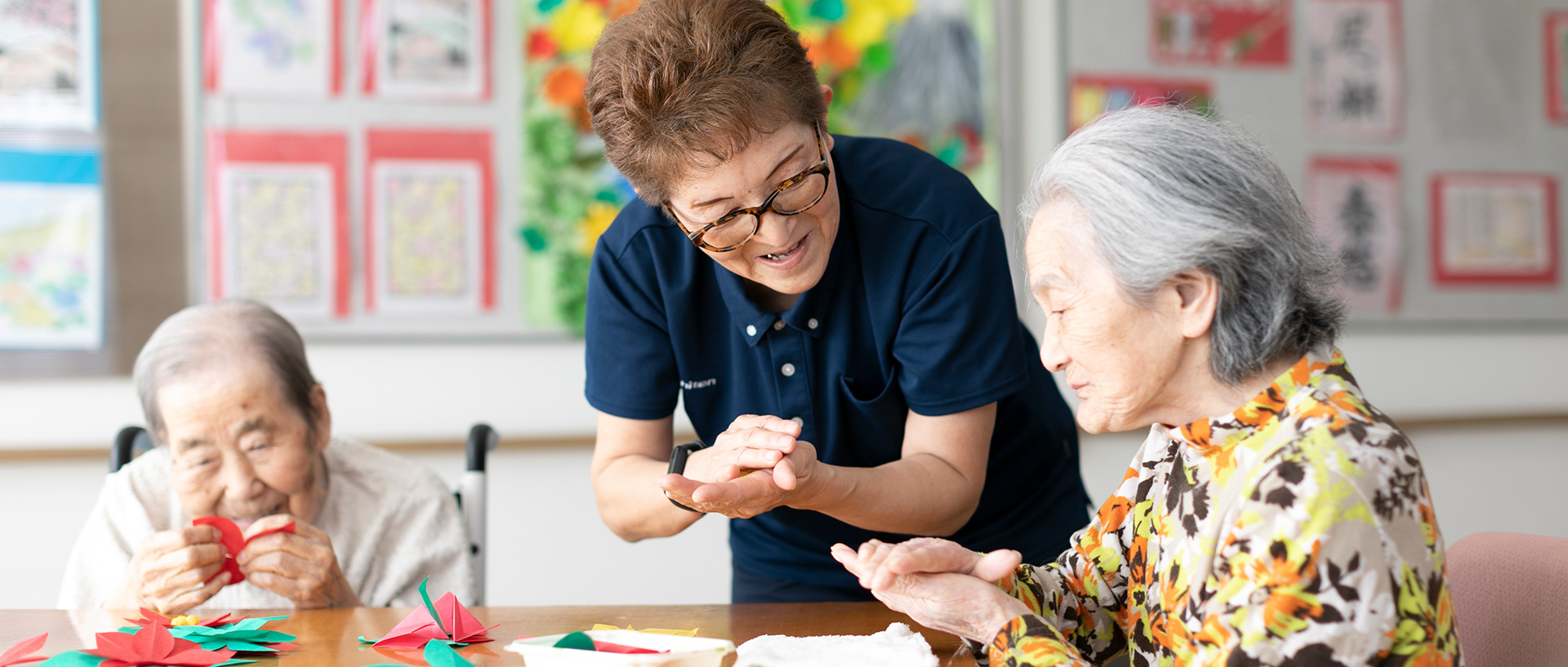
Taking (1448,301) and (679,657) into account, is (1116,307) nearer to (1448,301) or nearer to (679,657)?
(679,657)

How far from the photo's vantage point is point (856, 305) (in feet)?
5.53

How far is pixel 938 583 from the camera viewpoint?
4.02 ft

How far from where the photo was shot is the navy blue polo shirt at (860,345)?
162 centimetres

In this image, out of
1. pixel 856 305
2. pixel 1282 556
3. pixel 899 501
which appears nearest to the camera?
pixel 1282 556

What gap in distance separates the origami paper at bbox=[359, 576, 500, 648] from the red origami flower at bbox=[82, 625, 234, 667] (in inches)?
7.6

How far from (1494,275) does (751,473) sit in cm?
304

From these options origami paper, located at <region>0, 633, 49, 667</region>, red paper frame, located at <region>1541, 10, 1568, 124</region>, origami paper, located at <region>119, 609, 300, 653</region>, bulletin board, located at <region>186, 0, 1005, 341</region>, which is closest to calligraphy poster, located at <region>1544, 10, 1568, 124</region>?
red paper frame, located at <region>1541, 10, 1568, 124</region>

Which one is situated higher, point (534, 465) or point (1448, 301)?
point (1448, 301)

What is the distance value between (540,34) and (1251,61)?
210cm

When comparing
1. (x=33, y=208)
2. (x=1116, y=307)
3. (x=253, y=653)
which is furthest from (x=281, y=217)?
(x=1116, y=307)

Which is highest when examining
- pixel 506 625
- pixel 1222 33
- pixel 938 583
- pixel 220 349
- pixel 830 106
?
pixel 1222 33

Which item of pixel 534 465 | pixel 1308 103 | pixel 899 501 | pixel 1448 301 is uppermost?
pixel 1308 103

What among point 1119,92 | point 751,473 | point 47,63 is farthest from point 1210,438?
point 47,63

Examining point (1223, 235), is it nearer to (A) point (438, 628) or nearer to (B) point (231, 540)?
(A) point (438, 628)
